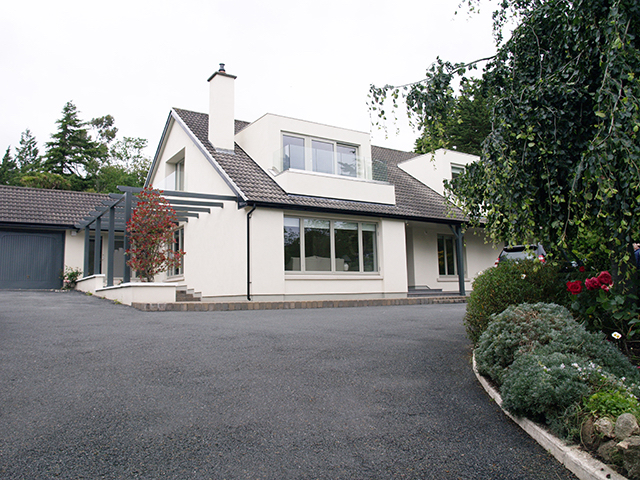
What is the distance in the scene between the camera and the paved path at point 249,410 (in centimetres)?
323

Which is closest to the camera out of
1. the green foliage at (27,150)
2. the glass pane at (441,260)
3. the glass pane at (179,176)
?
the glass pane at (179,176)

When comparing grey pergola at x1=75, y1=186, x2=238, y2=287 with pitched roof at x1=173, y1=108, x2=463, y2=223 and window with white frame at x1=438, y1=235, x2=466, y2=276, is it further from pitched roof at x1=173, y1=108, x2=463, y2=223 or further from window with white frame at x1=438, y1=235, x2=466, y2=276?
window with white frame at x1=438, y1=235, x2=466, y2=276

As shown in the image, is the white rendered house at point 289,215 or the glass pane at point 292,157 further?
the glass pane at point 292,157

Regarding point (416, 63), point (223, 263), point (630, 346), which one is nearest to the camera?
point (630, 346)

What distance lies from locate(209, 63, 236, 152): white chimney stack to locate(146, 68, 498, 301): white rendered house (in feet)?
0.11

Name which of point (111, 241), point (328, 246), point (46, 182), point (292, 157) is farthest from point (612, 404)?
point (46, 182)

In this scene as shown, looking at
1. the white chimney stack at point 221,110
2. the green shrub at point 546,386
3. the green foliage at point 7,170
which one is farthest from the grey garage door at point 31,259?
the green foliage at point 7,170

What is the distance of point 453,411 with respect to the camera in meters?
4.34

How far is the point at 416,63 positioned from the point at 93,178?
47.4 metres

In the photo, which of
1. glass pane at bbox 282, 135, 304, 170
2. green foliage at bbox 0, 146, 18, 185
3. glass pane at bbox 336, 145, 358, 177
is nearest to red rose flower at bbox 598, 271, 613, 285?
glass pane at bbox 282, 135, 304, 170

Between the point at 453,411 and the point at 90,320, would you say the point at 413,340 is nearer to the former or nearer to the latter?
the point at 453,411

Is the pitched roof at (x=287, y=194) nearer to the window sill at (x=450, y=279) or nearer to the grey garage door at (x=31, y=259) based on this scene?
the window sill at (x=450, y=279)

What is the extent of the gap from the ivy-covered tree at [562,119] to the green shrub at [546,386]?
0.98 metres

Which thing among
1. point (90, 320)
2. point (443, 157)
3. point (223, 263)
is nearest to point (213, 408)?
point (90, 320)
